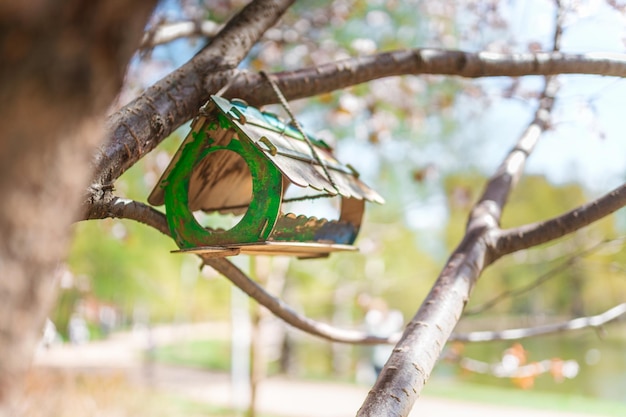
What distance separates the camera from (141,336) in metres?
24.7

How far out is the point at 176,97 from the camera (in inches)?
75.7

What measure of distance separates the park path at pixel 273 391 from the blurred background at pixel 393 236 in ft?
1.51

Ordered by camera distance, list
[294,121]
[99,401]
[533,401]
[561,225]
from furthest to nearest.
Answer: [533,401] → [99,401] → [294,121] → [561,225]

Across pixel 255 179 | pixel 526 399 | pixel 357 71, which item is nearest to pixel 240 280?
pixel 255 179

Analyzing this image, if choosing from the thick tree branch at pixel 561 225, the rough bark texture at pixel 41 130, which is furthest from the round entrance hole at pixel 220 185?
the rough bark texture at pixel 41 130

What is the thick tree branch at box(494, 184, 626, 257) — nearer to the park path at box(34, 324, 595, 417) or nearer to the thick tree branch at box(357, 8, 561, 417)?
the thick tree branch at box(357, 8, 561, 417)

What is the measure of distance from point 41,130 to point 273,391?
1062 cm

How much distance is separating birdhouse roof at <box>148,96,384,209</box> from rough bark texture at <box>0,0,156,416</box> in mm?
1065

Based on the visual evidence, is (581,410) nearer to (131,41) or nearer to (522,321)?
(131,41)

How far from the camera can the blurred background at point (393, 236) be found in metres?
4.70

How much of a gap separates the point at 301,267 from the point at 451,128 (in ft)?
17.5

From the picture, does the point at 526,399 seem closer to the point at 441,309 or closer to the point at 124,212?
the point at 441,309

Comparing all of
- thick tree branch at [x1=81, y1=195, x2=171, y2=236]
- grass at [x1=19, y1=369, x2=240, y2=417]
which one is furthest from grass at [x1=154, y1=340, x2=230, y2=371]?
thick tree branch at [x1=81, y1=195, x2=171, y2=236]

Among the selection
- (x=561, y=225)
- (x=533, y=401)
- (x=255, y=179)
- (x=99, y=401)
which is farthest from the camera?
(x=533, y=401)
